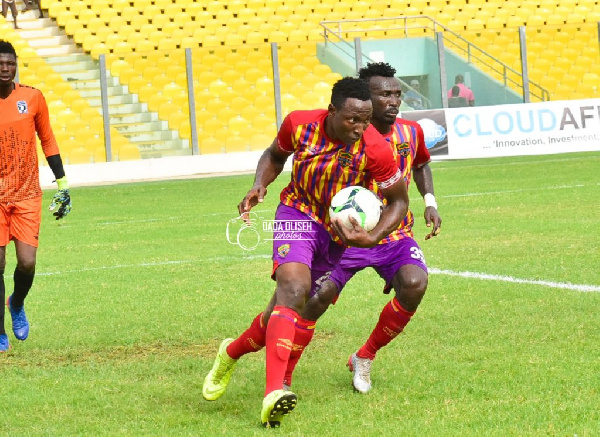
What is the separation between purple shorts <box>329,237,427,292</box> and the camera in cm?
617

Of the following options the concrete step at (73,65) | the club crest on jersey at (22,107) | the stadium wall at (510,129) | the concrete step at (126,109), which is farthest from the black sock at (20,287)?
the concrete step at (73,65)

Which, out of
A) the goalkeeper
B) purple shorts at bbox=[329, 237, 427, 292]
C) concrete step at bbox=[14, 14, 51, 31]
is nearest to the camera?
purple shorts at bbox=[329, 237, 427, 292]

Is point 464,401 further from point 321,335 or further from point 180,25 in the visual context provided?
point 180,25

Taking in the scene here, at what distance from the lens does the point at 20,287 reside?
8.02 m

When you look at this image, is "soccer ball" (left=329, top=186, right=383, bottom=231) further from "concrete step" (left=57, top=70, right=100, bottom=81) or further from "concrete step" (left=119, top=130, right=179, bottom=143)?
"concrete step" (left=57, top=70, right=100, bottom=81)

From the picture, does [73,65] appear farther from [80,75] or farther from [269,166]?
[269,166]

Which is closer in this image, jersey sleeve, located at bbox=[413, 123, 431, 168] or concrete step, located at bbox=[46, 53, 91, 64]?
jersey sleeve, located at bbox=[413, 123, 431, 168]

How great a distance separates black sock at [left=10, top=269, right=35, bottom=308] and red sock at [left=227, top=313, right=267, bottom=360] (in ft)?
8.81

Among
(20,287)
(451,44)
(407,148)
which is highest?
(407,148)

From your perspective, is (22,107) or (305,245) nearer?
(305,245)

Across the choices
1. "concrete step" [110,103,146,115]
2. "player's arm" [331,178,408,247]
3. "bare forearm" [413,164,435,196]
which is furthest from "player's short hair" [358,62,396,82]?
"concrete step" [110,103,146,115]

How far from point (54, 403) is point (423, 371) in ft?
6.97

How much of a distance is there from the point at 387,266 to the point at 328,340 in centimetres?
134

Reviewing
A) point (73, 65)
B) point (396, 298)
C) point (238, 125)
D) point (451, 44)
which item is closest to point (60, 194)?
point (396, 298)
